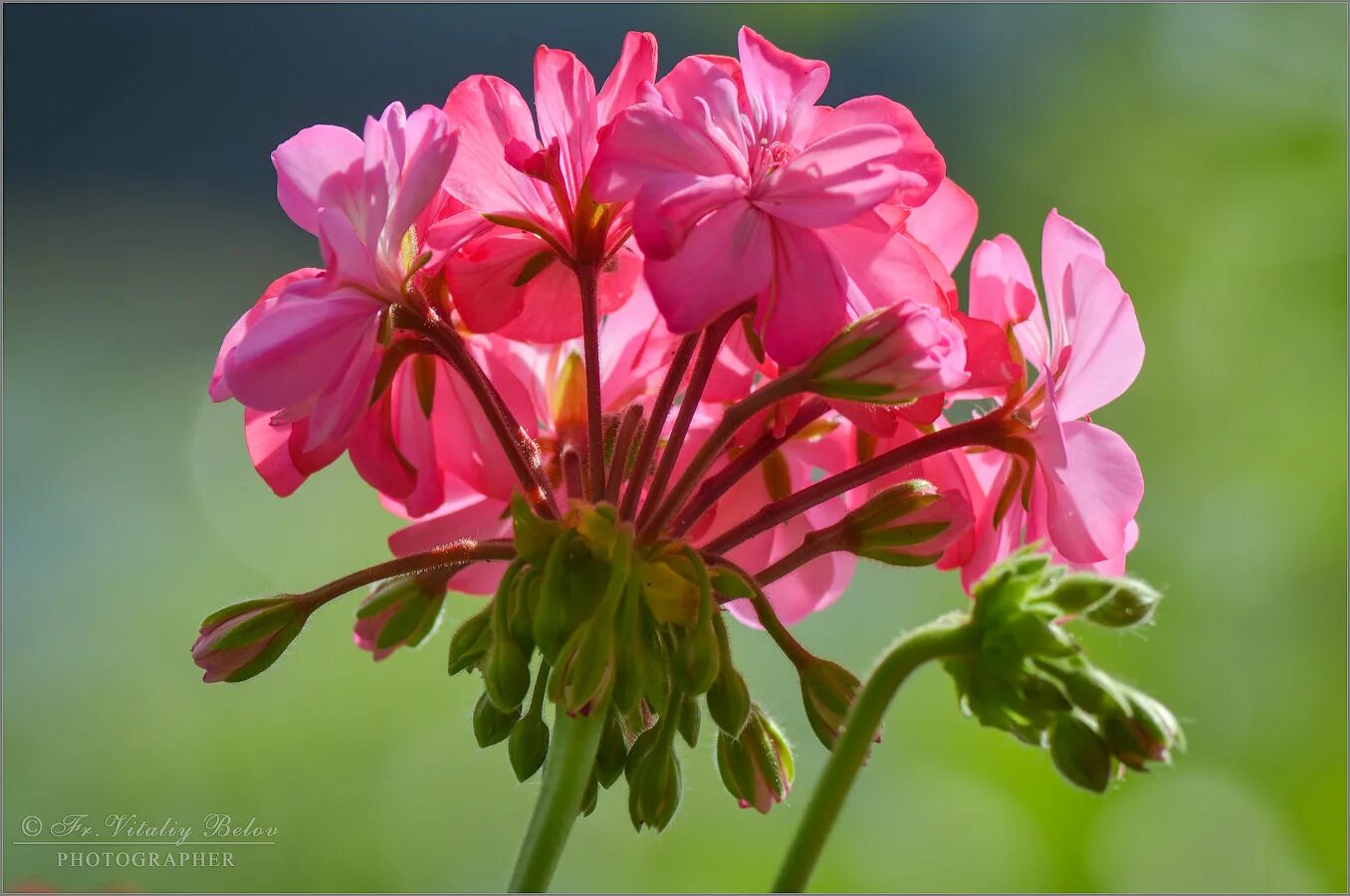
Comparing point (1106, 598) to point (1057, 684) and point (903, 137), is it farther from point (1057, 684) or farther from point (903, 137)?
point (903, 137)

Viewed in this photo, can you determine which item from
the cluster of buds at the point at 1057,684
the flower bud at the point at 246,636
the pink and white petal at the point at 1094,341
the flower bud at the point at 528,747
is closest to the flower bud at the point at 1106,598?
the cluster of buds at the point at 1057,684

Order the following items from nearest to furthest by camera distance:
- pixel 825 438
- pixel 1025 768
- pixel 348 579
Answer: pixel 348 579 → pixel 825 438 → pixel 1025 768

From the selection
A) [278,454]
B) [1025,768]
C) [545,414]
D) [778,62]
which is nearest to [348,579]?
[278,454]

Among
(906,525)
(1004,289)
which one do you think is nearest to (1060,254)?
(1004,289)

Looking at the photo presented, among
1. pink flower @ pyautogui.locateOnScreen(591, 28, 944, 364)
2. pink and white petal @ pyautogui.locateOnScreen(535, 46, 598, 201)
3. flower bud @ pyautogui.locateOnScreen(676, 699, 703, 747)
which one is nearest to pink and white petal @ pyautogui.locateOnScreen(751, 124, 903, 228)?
pink flower @ pyautogui.locateOnScreen(591, 28, 944, 364)

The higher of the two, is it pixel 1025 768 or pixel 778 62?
pixel 778 62

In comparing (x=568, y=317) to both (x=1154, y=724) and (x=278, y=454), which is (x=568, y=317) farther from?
(x=1154, y=724)
